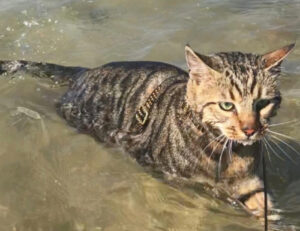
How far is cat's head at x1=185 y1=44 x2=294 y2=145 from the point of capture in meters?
3.92

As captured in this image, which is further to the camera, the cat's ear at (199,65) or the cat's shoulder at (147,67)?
the cat's shoulder at (147,67)

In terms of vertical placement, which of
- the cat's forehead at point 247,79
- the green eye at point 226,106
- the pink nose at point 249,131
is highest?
the cat's forehead at point 247,79

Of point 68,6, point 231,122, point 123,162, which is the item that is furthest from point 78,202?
point 68,6

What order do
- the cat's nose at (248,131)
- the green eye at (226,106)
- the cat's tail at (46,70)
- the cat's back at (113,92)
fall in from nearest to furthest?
the cat's nose at (248,131) → the green eye at (226,106) → the cat's back at (113,92) → the cat's tail at (46,70)

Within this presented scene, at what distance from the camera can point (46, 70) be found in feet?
19.6

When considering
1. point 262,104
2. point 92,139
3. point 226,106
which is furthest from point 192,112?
point 92,139

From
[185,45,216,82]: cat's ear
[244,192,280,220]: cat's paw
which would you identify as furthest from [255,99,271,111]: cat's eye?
[244,192,280,220]: cat's paw

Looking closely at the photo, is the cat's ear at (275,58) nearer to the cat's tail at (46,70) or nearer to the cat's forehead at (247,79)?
the cat's forehead at (247,79)

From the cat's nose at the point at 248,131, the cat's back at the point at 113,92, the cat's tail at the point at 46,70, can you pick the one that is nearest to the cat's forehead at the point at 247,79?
the cat's nose at the point at 248,131

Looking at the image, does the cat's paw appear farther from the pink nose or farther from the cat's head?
the pink nose

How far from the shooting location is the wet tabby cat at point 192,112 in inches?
156

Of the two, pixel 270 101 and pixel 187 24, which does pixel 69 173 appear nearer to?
pixel 270 101

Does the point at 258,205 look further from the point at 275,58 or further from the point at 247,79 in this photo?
the point at 275,58

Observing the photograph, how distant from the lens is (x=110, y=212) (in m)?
4.64
